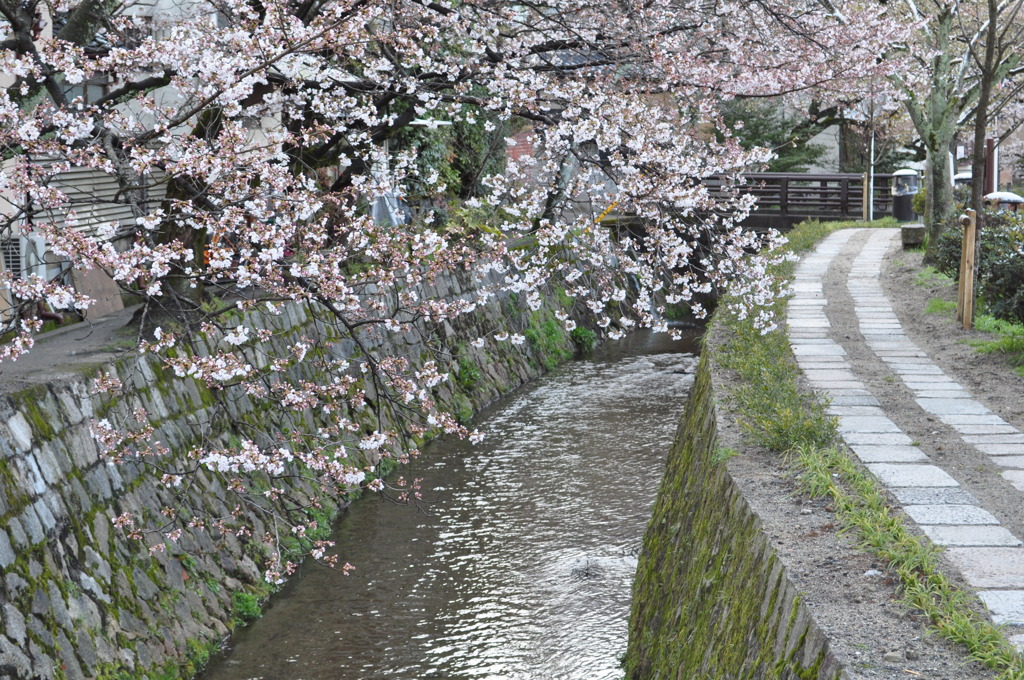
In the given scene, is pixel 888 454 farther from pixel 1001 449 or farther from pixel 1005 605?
pixel 1005 605

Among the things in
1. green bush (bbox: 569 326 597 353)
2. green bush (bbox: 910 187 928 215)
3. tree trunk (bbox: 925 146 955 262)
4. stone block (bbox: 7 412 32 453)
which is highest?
tree trunk (bbox: 925 146 955 262)

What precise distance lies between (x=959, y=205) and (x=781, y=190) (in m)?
10.2

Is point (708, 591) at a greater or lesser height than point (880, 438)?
lesser

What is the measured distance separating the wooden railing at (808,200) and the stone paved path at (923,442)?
1706cm

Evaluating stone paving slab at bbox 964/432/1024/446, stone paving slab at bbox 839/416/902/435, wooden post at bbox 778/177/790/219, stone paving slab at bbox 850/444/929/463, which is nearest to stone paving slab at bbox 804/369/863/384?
stone paving slab at bbox 839/416/902/435

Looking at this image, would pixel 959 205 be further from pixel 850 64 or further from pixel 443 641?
pixel 443 641

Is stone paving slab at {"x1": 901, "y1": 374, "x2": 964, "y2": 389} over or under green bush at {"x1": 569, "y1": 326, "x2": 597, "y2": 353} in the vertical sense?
over

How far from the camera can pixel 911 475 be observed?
548cm

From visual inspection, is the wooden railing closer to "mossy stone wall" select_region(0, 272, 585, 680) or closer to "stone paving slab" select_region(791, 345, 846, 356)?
"stone paving slab" select_region(791, 345, 846, 356)

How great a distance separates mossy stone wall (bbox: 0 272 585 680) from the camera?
232 inches

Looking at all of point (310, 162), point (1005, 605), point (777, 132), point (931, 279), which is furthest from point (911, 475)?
point (777, 132)

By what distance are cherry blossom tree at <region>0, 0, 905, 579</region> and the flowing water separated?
2.11 ft

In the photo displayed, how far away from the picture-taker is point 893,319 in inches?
463

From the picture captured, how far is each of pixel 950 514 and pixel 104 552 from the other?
543 cm
